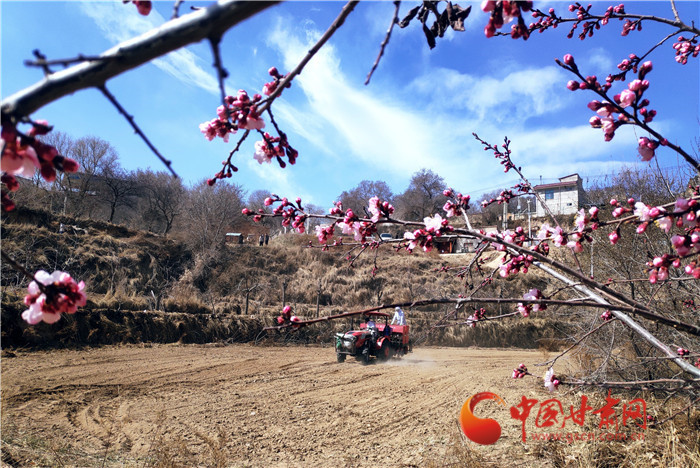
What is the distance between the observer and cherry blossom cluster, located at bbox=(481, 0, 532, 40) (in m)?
1.39

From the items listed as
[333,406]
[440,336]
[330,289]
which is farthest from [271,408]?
[330,289]

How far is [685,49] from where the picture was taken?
316 cm

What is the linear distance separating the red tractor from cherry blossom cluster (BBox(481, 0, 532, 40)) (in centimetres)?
1015

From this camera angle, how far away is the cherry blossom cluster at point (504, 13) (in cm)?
139

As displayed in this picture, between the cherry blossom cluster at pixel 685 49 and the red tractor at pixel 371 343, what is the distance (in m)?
9.09

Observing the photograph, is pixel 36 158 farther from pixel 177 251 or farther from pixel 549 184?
pixel 549 184

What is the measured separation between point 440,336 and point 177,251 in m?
18.6

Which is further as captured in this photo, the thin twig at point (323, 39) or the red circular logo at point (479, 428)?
the red circular logo at point (479, 428)

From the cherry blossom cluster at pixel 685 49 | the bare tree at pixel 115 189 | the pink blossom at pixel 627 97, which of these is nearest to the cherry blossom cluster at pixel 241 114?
the pink blossom at pixel 627 97

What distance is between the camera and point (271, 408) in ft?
22.9

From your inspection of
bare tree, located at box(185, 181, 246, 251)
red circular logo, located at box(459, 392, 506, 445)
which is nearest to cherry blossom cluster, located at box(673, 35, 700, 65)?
red circular logo, located at box(459, 392, 506, 445)

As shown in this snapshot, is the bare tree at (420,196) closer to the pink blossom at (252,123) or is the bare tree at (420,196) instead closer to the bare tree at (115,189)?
the bare tree at (115,189)

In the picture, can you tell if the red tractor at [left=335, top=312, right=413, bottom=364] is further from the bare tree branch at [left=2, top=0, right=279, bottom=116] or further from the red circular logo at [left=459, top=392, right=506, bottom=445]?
the bare tree branch at [left=2, top=0, right=279, bottom=116]

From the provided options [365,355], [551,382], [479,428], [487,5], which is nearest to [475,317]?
[551,382]
